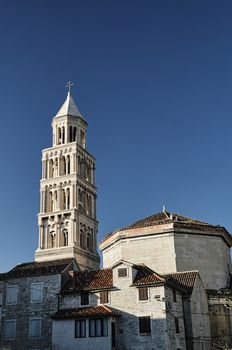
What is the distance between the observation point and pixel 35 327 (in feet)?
136

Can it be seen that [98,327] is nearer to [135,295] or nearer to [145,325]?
[145,325]

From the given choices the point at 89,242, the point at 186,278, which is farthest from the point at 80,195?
the point at 186,278

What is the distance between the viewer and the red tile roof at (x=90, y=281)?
4034cm

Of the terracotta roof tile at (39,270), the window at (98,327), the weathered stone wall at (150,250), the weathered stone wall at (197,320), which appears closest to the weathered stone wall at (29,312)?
the terracotta roof tile at (39,270)

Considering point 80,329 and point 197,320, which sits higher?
point 197,320

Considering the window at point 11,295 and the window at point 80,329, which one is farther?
the window at point 11,295

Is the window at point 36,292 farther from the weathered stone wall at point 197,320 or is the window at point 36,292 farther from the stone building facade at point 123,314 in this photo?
the weathered stone wall at point 197,320

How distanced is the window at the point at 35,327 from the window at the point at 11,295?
2.83 metres

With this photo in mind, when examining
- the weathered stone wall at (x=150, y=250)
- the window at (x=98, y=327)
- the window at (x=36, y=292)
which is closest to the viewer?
the window at (x=98, y=327)

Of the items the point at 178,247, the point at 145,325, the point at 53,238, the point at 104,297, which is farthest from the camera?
the point at 53,238

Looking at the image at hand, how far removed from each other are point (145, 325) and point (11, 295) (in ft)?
46.5

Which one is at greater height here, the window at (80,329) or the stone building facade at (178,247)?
the stone building facade at (178,247)

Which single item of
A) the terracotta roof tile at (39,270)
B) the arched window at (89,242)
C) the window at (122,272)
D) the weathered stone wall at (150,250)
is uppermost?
the arched window at (89,242)

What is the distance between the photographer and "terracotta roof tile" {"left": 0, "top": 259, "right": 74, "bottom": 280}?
143 feet
